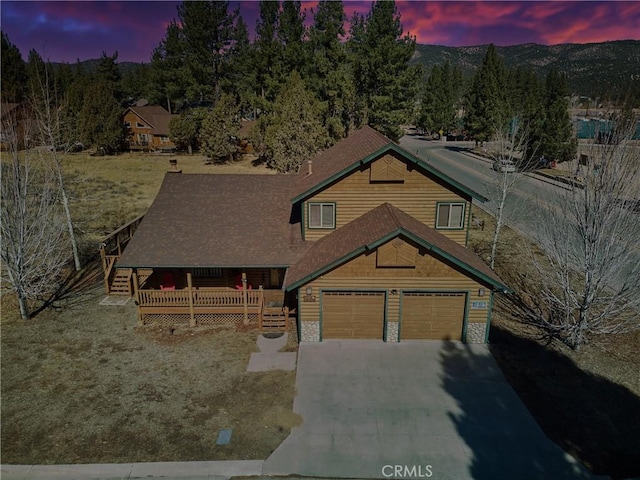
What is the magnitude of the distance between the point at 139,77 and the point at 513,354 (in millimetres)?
113356

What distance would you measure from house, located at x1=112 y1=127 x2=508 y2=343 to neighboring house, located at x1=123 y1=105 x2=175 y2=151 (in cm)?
5661

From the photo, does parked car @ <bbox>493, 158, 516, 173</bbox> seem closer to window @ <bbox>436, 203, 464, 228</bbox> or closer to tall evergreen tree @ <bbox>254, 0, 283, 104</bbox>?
window @ <bbox>436, 203, 464, 228</bbox>

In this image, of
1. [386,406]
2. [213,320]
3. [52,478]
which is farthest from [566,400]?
[52,478]

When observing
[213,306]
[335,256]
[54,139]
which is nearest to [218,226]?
[213,306]

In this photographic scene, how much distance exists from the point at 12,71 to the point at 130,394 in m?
90.1

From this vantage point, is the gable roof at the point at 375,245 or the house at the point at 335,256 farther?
the house at the point at 335,256

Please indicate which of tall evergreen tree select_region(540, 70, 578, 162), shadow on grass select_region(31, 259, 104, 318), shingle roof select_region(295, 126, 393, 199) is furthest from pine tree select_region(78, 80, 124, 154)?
tall evergreen tree select_region(540, 70, 578, 162)

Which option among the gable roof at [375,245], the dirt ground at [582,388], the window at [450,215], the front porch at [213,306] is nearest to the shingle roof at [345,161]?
the gable roof at [375,245]

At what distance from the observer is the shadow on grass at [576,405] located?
39.0 feet

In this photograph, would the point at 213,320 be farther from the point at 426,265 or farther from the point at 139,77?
the point at 139,77

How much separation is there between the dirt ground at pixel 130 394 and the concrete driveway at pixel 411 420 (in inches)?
42.0

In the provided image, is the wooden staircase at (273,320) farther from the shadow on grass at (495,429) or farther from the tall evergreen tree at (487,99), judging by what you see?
the tall evergreen tree at (487,99)

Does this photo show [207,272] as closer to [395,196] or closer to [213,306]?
[213,306]

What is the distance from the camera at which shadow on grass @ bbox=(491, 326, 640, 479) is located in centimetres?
1188
